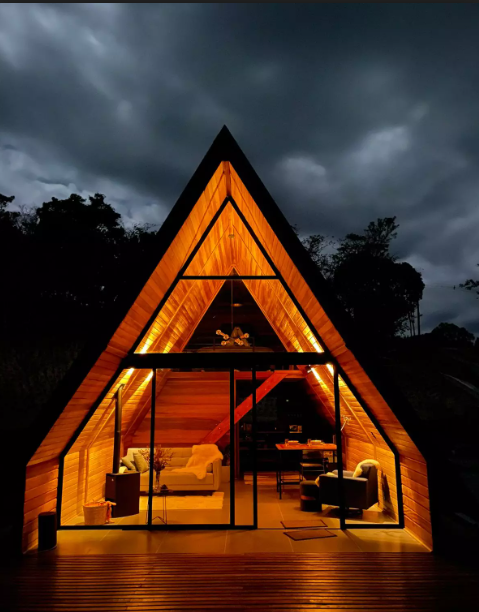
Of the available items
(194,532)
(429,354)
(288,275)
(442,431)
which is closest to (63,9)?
(288,275)

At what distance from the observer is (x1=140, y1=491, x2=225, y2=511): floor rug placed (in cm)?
834

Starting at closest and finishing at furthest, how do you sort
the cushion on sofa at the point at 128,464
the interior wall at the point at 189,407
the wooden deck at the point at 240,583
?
the wooden deck at the point at 240,583 → the cushion on sofa at the point at 128,464 → the interior wall at the point at 189,407

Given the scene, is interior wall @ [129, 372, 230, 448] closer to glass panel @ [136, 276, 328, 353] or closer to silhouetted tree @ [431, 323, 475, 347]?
glass panel @ [136, 276, 328, 353]

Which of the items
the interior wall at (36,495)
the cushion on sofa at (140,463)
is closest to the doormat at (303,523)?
the interior wall at (36,495)

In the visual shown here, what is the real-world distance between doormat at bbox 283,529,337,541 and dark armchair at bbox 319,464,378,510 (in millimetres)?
750

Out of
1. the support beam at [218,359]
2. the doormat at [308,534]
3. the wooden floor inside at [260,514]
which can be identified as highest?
the support beam at [218,359]

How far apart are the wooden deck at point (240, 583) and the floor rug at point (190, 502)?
9.76 feet

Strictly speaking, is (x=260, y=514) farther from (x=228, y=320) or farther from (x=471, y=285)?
(x=471, y=285)

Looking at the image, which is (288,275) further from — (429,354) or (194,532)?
(429,354)

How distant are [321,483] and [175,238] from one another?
15.5 feet

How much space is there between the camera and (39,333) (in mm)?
18734

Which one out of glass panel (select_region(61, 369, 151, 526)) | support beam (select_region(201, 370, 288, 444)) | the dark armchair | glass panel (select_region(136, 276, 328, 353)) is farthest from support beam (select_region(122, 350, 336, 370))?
support beam (select_region(201, 370, 288, 444))

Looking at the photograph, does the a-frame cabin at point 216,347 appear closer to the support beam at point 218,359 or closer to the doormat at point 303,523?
the support beam at point 218,359

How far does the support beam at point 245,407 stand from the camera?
1062cm
